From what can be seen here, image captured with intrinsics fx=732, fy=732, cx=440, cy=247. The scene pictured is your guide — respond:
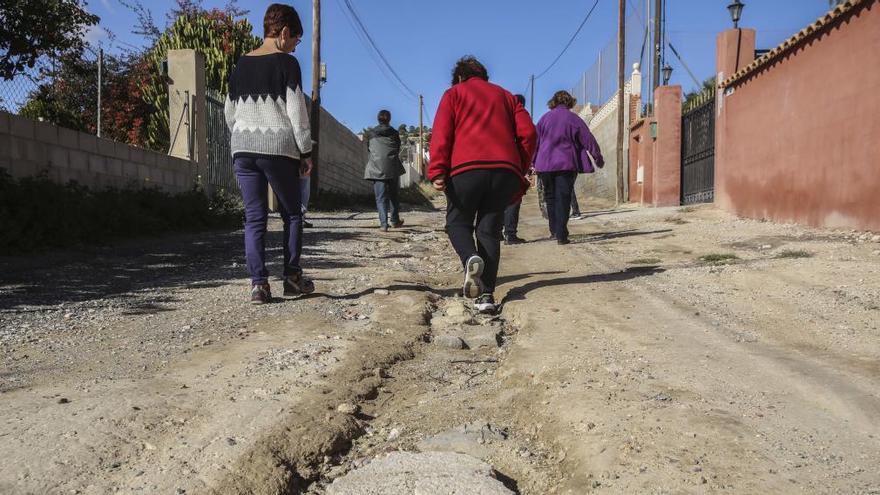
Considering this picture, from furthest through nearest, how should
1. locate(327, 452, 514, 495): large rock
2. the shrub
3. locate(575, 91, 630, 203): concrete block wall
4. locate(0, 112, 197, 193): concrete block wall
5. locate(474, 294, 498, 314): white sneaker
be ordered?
locate(575, 91, 630, 203): concrete block wall < locate(0, 112, 197, 193): concrete block wall < the shrub < locate(474, 294, 498, 314): white sneaker < locate(327, 452, 514, 495): large rock

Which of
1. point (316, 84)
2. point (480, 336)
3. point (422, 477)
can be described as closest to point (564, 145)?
point (480, 336)

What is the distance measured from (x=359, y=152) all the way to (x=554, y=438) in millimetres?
21092

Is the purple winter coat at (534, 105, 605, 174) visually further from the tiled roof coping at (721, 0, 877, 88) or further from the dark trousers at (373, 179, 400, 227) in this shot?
the tiled roof coping at (721, 0, 877, 88)

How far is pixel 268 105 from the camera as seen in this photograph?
13.0ft

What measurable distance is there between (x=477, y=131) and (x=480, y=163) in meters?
0.18

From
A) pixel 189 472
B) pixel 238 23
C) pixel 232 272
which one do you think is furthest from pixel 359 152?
pixel 189 472

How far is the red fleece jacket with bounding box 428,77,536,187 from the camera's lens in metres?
4.10

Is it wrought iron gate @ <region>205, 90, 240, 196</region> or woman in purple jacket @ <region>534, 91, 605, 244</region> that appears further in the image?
wrought iron gate @ <region>205, 90, 240, 196</region>

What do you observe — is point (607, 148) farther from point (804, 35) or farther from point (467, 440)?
point (467, 440)

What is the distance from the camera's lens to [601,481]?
1.83 meters

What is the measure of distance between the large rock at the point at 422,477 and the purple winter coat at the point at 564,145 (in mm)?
5430

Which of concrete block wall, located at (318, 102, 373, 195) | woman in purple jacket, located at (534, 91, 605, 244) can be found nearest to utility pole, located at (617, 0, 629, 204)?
concrete block wall, located at (318, 102, 373, 195)

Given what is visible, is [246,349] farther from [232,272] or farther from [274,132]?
[232,272]

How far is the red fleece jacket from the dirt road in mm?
823
